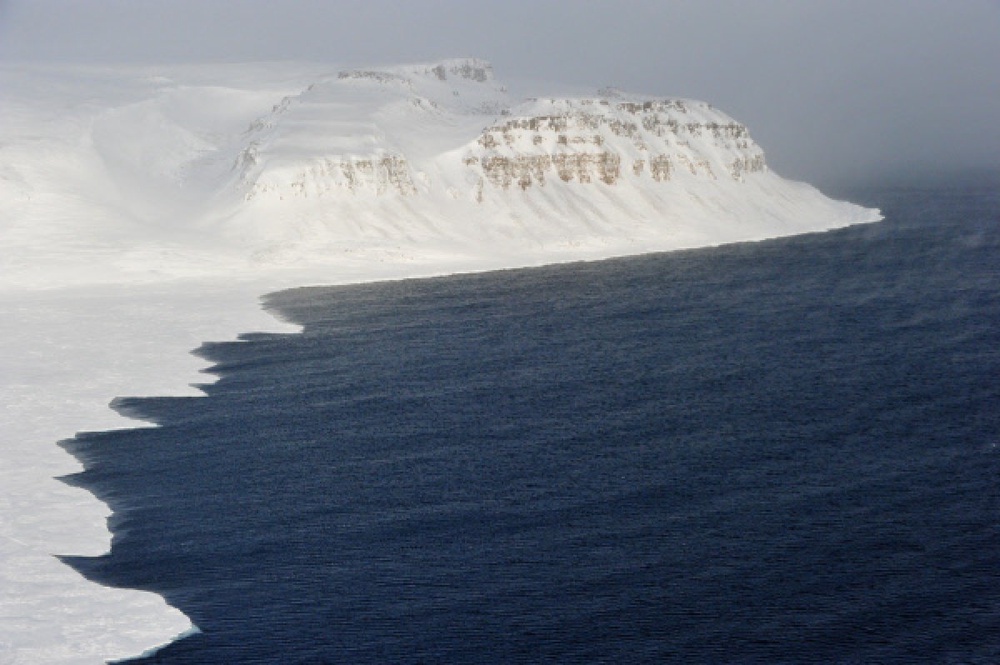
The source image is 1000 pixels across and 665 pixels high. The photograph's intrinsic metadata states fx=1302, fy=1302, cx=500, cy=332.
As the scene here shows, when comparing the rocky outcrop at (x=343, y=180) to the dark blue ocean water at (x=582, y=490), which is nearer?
the dark blue ocean water at (x=582, y=490)

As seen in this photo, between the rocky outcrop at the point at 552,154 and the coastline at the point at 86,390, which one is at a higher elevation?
the rocky outcrop at the point at 552,154

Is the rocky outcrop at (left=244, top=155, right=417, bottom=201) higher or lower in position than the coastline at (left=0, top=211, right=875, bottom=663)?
higher

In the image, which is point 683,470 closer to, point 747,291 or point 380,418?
point 380,418

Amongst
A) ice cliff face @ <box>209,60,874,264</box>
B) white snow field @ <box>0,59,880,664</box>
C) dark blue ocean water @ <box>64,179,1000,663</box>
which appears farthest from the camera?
ice cliff face @ <box>209,60,874,264</box>

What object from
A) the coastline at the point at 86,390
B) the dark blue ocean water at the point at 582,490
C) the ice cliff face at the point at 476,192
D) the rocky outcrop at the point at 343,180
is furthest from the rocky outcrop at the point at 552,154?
the dark blue ocean water at the point at 582,490

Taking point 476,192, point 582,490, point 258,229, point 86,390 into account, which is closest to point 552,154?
point 476,192

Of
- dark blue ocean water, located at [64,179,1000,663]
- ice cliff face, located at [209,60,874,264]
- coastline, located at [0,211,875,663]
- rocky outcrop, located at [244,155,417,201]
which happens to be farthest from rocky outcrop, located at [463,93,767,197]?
dark blue ocean water, located at [64,179,1000,663]

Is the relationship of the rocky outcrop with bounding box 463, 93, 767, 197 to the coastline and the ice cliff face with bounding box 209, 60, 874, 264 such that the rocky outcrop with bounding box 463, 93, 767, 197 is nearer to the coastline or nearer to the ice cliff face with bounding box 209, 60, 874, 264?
the ice cliff face with bounding box 209, 60, 874, 264

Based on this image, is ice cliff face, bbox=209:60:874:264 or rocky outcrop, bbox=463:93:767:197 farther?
rocky outcrop, bbox=463:93:767:197

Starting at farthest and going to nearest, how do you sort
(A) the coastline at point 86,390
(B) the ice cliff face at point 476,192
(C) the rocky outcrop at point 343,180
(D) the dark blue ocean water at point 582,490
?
(C) the rocky outcrop at point 343,180 → (B) the ice cliff face at point 476,192 → (A) the coastline at point 86,390 → (D) the dark blue ocean water at point 582,490

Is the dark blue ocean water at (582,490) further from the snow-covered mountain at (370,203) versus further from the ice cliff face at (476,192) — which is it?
the ice cliff face at (476,192)
